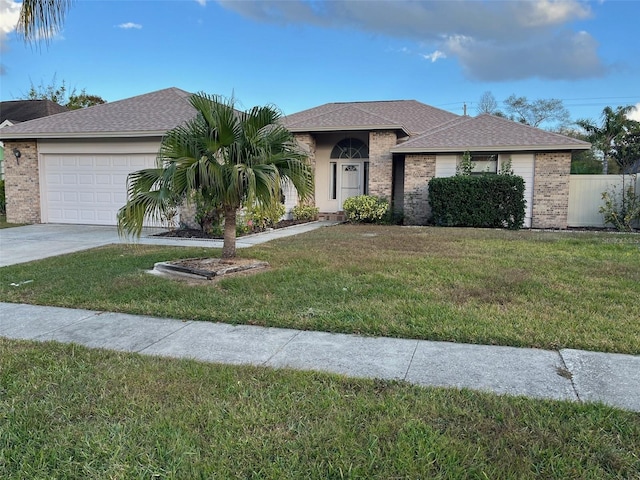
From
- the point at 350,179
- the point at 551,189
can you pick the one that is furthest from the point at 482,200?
the point at 350,179

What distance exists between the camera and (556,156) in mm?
14773

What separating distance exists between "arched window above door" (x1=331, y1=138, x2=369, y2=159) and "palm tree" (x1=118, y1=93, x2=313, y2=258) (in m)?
10.8

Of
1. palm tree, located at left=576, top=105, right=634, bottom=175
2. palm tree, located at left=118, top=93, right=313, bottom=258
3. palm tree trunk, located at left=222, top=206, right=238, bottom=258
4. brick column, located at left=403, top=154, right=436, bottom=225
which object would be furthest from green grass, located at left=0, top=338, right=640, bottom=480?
palm tree, located at left=576, top=105, right=634, bottom=175

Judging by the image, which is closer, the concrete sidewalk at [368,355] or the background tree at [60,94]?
the concrete sidewalk at [368,355]

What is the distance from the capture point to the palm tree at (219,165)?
6.61m

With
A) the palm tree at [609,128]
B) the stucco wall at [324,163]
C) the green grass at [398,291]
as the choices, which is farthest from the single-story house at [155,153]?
the palm tree at [609,128]

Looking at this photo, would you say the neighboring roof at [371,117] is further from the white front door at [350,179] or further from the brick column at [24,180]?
the brick column at [24,180]

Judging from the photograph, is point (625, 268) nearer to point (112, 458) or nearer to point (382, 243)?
point (382, 243)

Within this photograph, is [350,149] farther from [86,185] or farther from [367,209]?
[86,185]

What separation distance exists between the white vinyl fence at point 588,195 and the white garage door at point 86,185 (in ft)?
44.7

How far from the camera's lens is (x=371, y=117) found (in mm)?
16500

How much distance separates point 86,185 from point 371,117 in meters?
9.76

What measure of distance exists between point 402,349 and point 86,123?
14208mm

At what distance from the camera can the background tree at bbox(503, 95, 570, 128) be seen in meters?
42.5
